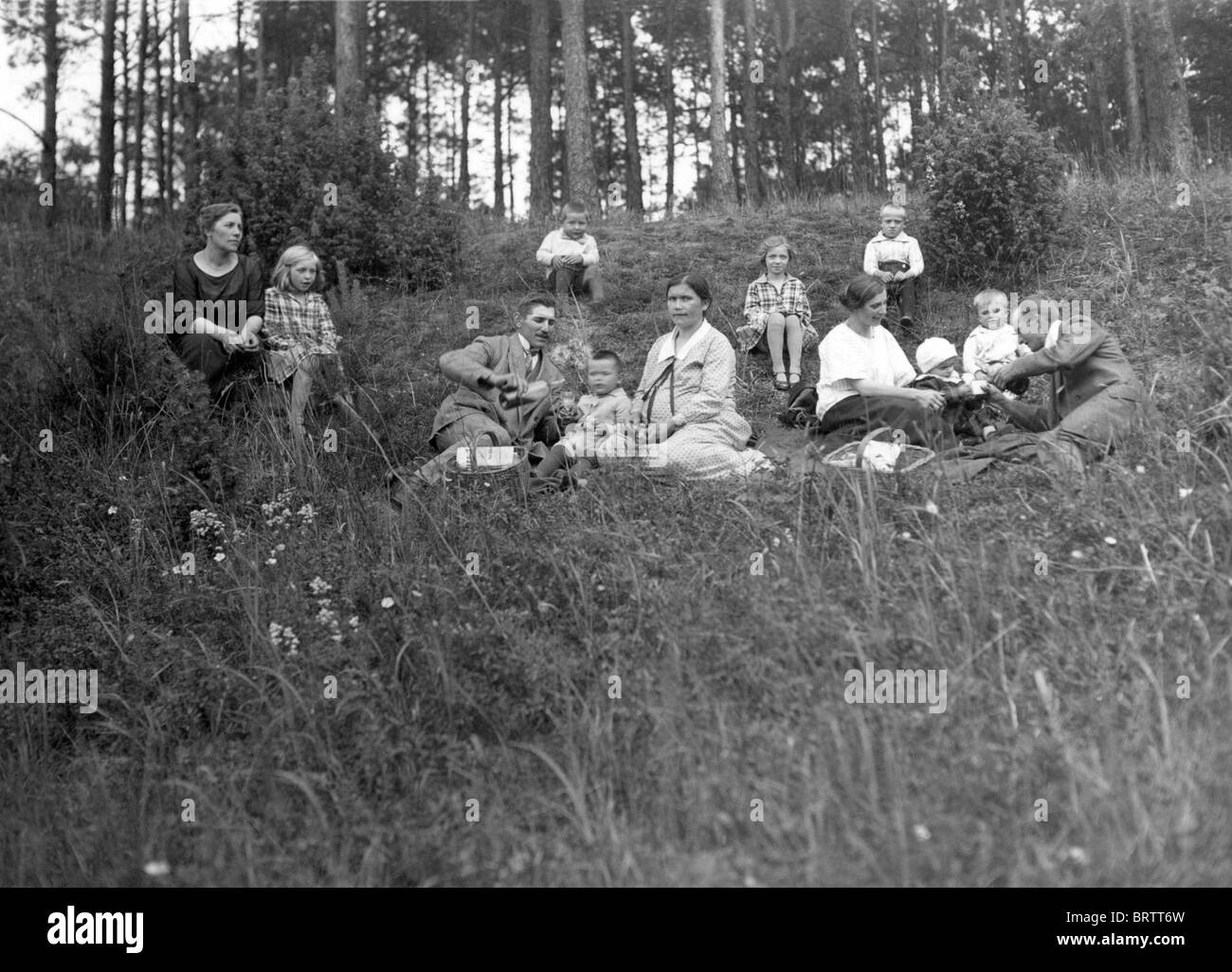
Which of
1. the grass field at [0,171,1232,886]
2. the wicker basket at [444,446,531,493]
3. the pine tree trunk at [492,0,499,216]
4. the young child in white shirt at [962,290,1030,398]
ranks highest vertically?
the pine tree trunk at [492,0,499,216]

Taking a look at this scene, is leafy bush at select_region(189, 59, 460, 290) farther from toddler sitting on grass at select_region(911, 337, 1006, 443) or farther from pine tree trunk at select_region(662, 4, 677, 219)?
pine tree trunk at select_region(662, 4, 677, 219)

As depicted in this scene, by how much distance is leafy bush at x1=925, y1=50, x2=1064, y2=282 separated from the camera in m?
9.65

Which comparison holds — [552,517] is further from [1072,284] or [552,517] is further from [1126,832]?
[1072,284]

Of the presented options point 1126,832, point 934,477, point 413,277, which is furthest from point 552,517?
point 413,277

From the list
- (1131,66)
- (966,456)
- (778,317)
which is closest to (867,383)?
(966,456)

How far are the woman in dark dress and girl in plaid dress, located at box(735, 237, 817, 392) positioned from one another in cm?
343

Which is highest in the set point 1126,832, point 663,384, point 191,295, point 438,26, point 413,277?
point 438,26

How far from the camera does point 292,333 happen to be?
8234mm

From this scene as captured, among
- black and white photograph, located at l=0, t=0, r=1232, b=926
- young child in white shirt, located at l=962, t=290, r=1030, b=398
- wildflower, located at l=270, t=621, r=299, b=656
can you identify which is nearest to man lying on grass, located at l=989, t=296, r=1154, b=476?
black and white photograph, located at l=0, t=0, r=1232, b=926

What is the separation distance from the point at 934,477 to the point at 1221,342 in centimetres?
185

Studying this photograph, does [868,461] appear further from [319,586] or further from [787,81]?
[787,81]

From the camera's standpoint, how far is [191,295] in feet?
26.6

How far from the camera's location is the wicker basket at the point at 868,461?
20.3 feet

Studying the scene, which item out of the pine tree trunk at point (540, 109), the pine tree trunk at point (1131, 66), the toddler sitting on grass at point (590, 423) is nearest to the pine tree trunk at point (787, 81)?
the pine tree trunk at point (540, 109)
